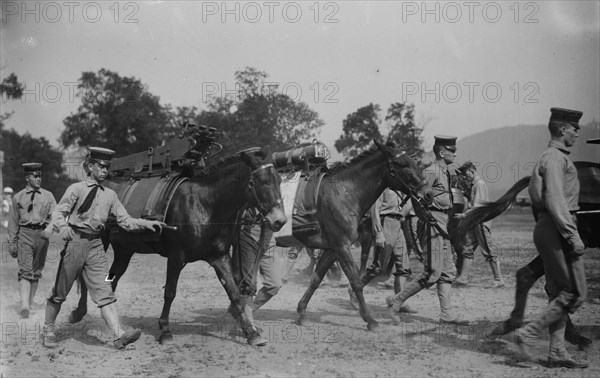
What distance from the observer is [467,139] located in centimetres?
1416

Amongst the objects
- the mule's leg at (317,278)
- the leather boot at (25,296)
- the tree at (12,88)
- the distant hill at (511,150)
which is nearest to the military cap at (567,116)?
the distant hill at (511,150)

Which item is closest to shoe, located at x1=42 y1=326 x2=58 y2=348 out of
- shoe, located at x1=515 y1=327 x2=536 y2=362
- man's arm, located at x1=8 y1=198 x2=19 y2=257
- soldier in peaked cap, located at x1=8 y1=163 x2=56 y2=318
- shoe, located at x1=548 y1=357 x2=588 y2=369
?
soldier in peaked cap, located at x1=8 y1=163 x2=56 y2=318

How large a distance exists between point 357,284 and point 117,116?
87.9 feet

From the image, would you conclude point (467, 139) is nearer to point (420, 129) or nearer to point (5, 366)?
point (5, 366)

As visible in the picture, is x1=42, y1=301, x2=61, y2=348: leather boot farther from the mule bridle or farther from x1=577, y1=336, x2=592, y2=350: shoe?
x1=577, y1=336, x2=592, y2=350: shoe

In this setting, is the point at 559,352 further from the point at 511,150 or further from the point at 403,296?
the point at 511,150

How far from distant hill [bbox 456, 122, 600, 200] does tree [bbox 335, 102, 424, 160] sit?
12.5 m

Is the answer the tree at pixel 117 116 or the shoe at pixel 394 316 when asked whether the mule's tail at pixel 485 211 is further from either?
the tree at pixel 117 116

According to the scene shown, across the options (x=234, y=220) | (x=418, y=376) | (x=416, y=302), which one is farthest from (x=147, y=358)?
(x=416, y=302)

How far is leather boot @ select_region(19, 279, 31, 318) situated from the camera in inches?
356

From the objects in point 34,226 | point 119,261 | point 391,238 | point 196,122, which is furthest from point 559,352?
point 196,122

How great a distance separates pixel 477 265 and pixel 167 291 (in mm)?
9200

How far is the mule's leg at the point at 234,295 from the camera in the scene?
713 cm

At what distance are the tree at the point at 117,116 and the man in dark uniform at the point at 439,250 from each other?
2487cm
